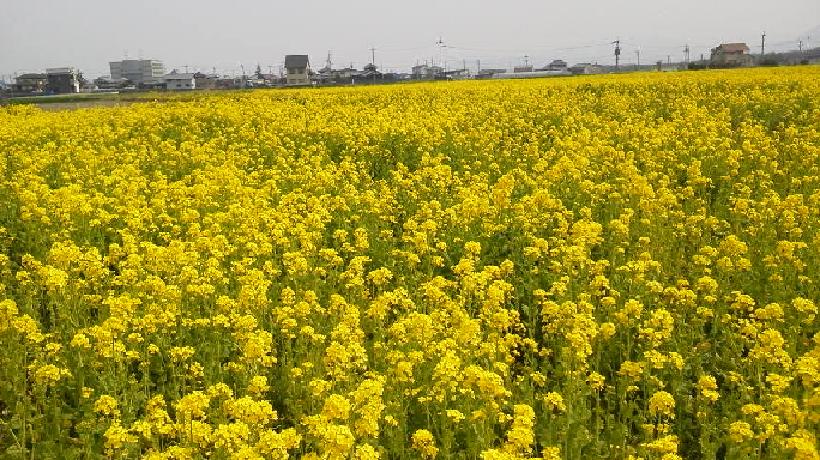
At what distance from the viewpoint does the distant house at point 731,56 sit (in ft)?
203

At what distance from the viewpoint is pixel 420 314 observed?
5164 millimetres

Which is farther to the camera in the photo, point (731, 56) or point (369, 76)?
point (369, 76)

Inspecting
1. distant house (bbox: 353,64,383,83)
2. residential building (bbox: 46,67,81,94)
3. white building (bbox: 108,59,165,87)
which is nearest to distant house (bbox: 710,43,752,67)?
distant house (bbox: 353,64,383,83)

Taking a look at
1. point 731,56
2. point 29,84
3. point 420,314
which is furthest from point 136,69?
point 420,314

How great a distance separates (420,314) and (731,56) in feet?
271

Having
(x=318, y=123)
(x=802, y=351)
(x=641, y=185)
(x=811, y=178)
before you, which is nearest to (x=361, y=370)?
(x=802, y=351)

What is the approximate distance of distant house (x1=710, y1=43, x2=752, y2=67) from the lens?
61.8 metres

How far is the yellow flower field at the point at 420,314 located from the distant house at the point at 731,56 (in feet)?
182

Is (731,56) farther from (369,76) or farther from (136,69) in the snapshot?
(136,69)

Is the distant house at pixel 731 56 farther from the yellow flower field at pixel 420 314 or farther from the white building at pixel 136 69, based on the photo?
the white building at pixel 136 69

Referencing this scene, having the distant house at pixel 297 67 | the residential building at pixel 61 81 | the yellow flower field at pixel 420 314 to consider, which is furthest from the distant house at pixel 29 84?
the yellow flower field at pixel 420 314

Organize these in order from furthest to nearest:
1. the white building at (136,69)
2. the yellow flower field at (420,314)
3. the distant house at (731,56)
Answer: the white building at (136,69)
the distant house at (731,56)
the yellow flower field at (420,314)

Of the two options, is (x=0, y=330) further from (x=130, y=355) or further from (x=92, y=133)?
(x=92, y=133)

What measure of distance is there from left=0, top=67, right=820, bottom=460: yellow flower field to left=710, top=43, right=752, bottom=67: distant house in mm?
55371
